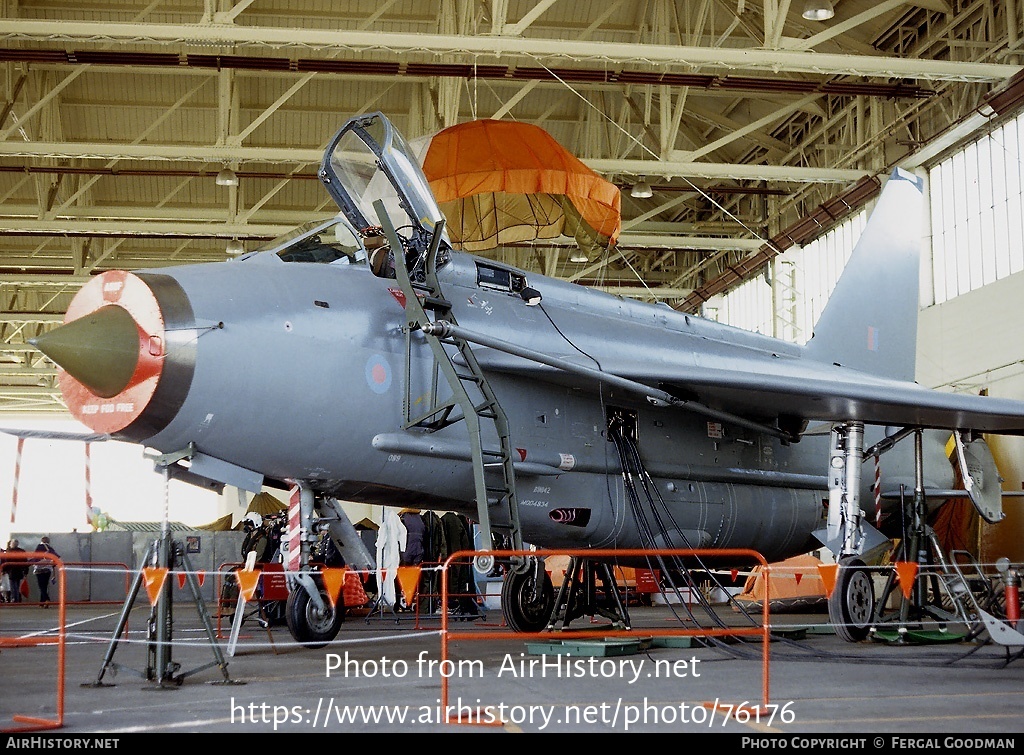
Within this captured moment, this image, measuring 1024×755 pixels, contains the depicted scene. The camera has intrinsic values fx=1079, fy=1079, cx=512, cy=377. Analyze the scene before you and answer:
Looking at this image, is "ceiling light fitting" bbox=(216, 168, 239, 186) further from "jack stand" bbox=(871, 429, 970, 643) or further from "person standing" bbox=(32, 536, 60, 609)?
"jack stand" bbox=(871, 429, 970, 643)

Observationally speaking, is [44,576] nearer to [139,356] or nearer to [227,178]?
[227,178]

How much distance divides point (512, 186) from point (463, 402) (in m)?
5.33

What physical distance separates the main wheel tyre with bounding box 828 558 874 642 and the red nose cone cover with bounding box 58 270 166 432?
555 cm

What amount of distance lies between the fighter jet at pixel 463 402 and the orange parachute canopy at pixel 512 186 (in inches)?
115

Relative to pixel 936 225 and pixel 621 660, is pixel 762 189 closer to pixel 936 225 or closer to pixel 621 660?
pixel 936 225

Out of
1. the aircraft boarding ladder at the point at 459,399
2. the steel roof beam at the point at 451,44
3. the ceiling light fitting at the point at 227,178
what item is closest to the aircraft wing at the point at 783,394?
the aircraft boarding ladder at the point at 459,399

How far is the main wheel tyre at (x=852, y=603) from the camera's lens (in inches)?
352

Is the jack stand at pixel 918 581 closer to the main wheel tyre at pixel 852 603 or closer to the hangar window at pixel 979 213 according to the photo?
the main wheel tyre at pixel 852 603

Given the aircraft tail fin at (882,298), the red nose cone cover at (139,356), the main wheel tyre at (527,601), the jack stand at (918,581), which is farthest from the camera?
the aircraft tail fin at (882,298)

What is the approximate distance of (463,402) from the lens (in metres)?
7.44

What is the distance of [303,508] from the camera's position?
25.1ft

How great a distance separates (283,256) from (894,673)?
5.06m

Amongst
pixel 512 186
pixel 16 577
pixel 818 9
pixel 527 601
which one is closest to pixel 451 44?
pixel 512 186

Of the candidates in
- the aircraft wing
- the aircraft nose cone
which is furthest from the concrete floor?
the aircraft wing
